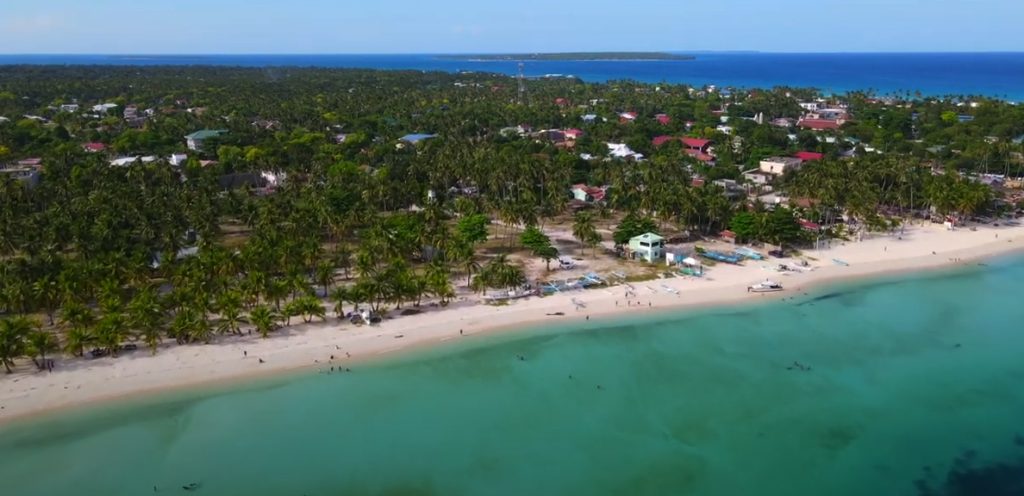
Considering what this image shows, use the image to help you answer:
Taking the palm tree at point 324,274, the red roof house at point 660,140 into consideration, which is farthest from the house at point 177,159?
the red roof house at point 660,140

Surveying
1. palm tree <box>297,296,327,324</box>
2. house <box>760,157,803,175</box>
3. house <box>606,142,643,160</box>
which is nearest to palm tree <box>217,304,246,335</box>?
palm tree <box>297,296,327,324</box>

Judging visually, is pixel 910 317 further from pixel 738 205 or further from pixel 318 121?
pixel 318 121

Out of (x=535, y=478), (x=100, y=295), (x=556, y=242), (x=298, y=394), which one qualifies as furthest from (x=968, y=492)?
(x=100, y=295)

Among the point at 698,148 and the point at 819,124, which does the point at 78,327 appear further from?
the point at 819,124

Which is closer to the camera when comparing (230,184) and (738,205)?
(738,205)

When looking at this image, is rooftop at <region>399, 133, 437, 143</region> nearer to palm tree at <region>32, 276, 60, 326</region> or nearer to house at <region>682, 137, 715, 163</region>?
house at <region>682, 137, 715, 163</region>

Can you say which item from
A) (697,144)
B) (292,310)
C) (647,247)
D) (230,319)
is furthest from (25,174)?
(697,144)
